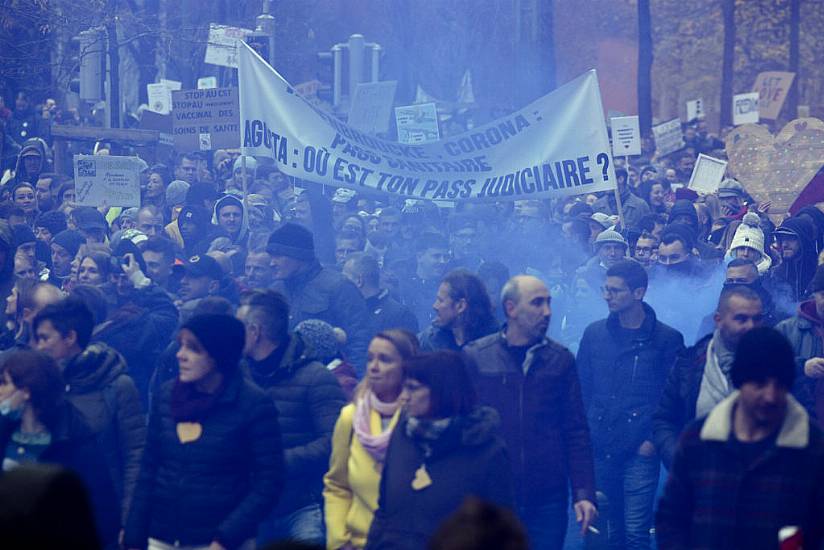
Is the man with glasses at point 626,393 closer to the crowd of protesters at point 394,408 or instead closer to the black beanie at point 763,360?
the crowd of protesters at point 394,408

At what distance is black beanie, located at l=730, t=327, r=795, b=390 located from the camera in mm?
4180

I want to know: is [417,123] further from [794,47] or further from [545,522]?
[794,47]

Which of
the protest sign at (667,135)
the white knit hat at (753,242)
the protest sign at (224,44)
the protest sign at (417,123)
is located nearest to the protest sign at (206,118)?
the protest sign at (224,44)

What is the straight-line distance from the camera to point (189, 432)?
16.3 feet

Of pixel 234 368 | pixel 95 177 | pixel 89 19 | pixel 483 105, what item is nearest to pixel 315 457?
pixel 234 368

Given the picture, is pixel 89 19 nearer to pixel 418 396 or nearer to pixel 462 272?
pixel 462 272

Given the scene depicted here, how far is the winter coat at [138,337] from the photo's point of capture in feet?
23.8

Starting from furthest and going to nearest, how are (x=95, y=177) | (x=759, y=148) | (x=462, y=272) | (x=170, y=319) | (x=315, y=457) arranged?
(x=759, y=148)
(x=95, y=177)
(x=170, y=319)
(x=462, y=272)
(x=315, y=457)

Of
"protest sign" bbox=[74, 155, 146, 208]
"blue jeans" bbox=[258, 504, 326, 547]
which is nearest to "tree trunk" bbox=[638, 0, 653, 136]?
"protest sign" bbox=[74, 155, 146, 208]

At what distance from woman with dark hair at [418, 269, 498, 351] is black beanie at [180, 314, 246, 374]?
4.91ft

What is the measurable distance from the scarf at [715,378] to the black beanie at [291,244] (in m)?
3.01

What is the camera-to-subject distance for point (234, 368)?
508 centimetres

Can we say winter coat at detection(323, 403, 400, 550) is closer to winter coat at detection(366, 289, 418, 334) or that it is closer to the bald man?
the bald man

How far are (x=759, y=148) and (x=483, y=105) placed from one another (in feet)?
33.8
